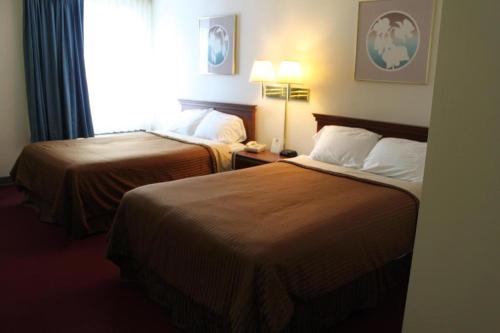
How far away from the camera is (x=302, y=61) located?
381 centimetres

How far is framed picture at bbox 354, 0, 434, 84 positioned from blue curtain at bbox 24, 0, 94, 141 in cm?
333

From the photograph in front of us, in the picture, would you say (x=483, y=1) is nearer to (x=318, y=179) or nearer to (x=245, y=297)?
(x=245, y=297)

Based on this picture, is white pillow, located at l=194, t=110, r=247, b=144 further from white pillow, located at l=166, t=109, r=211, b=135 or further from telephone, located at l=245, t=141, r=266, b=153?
telephone, located at l=245, t=141, r=266, b=153

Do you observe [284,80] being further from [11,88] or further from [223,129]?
[11,88]

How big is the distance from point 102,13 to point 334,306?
4.62 m

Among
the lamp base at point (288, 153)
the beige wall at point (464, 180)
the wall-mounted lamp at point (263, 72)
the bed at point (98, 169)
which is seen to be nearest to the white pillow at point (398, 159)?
the lamp base at point (288, 153)

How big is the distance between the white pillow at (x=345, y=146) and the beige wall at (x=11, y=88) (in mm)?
3508

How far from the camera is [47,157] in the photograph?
3.55m

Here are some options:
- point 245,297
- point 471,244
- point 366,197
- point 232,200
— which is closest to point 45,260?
point 232,200

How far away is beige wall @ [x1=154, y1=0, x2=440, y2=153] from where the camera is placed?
3307mm

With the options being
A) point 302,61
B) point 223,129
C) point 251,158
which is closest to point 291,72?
point 302,61

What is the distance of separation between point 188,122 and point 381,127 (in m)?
2.33

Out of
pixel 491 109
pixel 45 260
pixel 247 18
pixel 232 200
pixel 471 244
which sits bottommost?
pixel 45 260

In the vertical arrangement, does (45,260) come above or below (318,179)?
below
